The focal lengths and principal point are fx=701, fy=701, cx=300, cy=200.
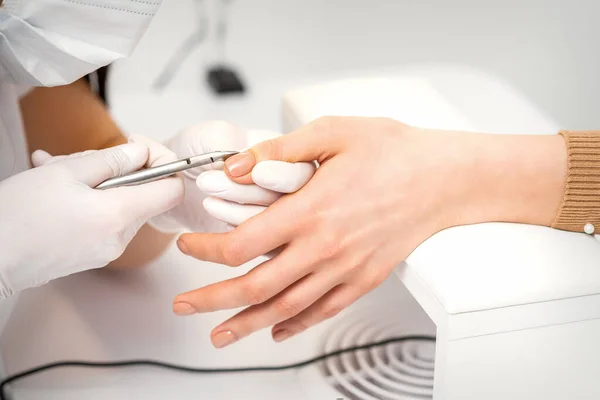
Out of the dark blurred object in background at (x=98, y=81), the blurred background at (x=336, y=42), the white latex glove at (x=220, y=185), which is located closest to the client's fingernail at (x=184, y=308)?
the white latex glove at (x=220, y=185)

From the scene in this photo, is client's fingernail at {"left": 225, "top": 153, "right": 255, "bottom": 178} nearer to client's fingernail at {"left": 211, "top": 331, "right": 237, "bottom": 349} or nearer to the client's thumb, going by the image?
the client's thumb

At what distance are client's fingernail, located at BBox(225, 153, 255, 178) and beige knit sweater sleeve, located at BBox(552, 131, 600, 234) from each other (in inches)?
15.9

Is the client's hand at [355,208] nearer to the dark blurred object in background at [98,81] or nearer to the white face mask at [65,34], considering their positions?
the white face mask at [65,34]

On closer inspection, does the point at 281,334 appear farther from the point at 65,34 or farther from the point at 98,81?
the point at 98,81

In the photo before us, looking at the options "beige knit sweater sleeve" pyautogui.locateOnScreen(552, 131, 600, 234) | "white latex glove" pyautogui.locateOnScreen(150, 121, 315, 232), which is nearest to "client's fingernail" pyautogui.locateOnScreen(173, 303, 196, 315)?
"white latex glove" pyautogui.locateOnScreen(150, 121, 315, 232)

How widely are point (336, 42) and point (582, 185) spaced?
4.16 ft

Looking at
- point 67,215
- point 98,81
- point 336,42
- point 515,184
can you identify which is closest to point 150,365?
point 67,215

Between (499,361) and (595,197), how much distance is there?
252 millimetres

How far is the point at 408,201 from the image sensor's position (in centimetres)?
86

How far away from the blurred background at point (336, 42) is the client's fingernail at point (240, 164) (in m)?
1.18

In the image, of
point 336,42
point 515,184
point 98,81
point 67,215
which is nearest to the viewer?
point 67,215

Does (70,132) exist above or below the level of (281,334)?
above

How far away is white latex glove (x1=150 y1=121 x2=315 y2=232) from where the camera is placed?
31.4 inches

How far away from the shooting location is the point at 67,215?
2.58ft
